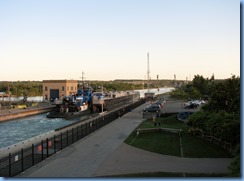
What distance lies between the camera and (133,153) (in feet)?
69.9

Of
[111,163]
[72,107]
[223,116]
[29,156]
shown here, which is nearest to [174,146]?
[223,116]

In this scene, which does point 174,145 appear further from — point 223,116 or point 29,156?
point 29,156

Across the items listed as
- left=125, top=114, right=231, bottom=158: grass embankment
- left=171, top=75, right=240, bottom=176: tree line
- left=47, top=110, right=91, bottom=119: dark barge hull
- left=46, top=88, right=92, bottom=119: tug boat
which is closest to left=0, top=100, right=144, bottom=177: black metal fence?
left=125, top=114, right=231, bottom=158: grass embankment

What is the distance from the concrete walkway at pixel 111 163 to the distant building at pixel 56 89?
71.8 m

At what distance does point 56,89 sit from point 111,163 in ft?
259

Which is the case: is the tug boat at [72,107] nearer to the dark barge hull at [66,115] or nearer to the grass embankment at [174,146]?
the dark barge hull at [66,115]

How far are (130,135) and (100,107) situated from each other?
40.3 metres

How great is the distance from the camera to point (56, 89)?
3748 inches

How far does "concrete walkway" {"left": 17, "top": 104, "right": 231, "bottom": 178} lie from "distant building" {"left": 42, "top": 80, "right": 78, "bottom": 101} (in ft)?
235

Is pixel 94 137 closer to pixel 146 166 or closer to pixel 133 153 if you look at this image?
pixel 133 153

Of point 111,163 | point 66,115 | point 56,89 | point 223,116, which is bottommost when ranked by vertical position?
point 66,115

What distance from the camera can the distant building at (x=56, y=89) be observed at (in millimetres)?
94188

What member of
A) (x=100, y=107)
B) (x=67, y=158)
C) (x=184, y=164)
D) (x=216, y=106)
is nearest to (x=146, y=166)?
(x=184, y=164)

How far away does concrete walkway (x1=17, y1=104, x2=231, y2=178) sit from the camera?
1686 centimetres
